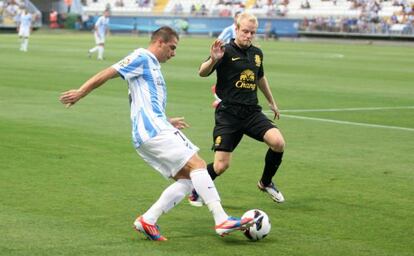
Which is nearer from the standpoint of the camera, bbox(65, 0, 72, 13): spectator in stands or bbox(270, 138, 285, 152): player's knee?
bbox(270, 138, 285, 152): player's knee

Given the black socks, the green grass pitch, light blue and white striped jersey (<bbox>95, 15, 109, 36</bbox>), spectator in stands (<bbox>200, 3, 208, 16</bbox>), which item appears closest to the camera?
the green grass pitch

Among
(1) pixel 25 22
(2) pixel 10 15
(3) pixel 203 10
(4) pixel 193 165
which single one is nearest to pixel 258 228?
(4) pixel 193 165

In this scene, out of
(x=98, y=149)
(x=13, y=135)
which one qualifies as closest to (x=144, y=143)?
(x=98, y=149)

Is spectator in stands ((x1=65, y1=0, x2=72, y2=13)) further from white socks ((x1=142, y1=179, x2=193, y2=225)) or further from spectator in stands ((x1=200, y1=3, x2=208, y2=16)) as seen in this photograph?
white socks ((x1=142, y1=179, x2=193, y2=225))

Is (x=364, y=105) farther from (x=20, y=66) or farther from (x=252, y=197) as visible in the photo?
(x=20, y=66)

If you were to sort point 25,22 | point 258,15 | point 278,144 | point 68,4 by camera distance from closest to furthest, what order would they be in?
1. point 278,144
2. point 25,22
3. point 258,15
4. point 68,4

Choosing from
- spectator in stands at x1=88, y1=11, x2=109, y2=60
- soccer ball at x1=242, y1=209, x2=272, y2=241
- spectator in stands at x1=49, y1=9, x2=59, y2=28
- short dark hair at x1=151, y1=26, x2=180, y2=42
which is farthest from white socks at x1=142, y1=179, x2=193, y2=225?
spectator in stands at x1=49, y1=9, x2=59, y2=28

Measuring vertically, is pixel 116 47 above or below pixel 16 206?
below

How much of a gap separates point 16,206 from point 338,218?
10.6 ft

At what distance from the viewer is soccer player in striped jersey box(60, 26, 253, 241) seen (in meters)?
8.05

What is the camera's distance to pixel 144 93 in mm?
8188

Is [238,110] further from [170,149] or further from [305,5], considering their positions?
[305,5]

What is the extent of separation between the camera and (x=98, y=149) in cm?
1378

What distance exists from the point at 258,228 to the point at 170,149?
3.33 feet
